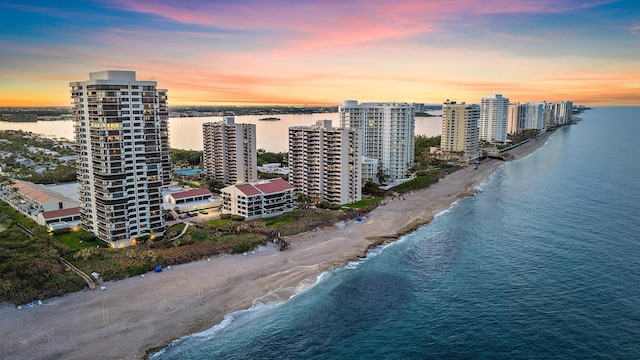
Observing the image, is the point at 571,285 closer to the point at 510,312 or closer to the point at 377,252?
the point at 510,312

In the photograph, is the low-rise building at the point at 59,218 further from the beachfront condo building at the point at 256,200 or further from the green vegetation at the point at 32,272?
the beachfront condo building at the point at 256,200

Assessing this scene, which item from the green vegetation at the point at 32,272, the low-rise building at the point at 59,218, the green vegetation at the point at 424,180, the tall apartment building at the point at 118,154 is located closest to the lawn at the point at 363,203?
the green vegetation at the point at 424,180

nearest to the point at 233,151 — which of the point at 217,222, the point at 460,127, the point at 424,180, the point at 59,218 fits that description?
the point at 217,222

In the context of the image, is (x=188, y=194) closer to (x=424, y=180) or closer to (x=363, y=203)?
(x=363, y=203)

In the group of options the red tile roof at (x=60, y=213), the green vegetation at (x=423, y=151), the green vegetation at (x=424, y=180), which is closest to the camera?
the red tile roof at (x=60, y=213)

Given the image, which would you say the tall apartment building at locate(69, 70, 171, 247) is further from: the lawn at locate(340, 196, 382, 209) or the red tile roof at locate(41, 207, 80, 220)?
the lawn at locate(340, 196, 382, 209)

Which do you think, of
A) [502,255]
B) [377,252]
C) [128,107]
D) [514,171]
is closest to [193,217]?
[128,107]

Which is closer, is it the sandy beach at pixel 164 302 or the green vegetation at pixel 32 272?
the sandy beach at pixel 164 302

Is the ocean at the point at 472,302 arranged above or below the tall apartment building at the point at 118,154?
below
